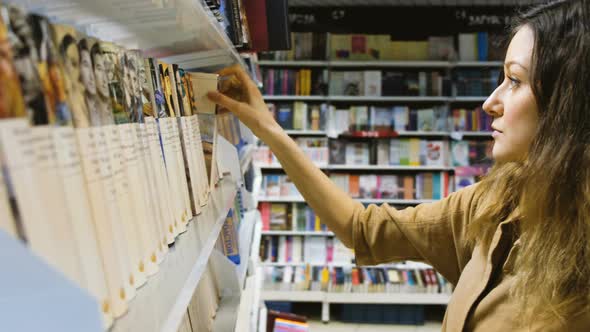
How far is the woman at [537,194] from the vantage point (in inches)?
→ 37.9

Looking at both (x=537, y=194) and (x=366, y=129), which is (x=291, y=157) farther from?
(x=366, y=129)

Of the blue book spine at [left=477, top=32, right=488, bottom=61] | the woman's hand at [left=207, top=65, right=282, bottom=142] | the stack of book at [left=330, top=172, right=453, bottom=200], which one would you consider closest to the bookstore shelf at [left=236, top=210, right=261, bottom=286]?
the woman's hand at [left=207, top=65, right=282, bottom=142]

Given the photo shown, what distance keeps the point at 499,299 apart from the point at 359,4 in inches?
162

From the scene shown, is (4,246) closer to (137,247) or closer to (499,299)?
(137,247)

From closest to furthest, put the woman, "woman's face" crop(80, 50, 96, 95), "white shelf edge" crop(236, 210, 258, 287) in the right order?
"woman's face" crop(80, 50, 96, 95) < the woman < "white shelf edge" crop(236, 210, 258, 287)

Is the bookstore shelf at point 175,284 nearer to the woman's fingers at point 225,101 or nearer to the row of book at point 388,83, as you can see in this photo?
the woman's fingers at point 225,101

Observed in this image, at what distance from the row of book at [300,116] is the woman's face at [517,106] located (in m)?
3.31

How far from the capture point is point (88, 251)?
1.62ft

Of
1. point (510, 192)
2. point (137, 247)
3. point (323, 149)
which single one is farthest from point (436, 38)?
point (137, 247)

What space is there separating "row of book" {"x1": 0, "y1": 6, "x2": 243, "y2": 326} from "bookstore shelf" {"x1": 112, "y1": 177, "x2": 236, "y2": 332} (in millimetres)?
21

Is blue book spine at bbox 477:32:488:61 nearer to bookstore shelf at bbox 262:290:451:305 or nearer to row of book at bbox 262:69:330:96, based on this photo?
row of book at bbox 262:69:330:96

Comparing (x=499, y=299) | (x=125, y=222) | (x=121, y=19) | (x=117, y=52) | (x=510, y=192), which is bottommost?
(x=499, y=299)

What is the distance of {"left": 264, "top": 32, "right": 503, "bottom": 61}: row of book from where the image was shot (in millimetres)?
4348

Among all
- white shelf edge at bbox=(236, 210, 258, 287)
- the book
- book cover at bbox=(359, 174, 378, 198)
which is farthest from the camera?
book cover at bbox=(359, 174, 378, 198)
